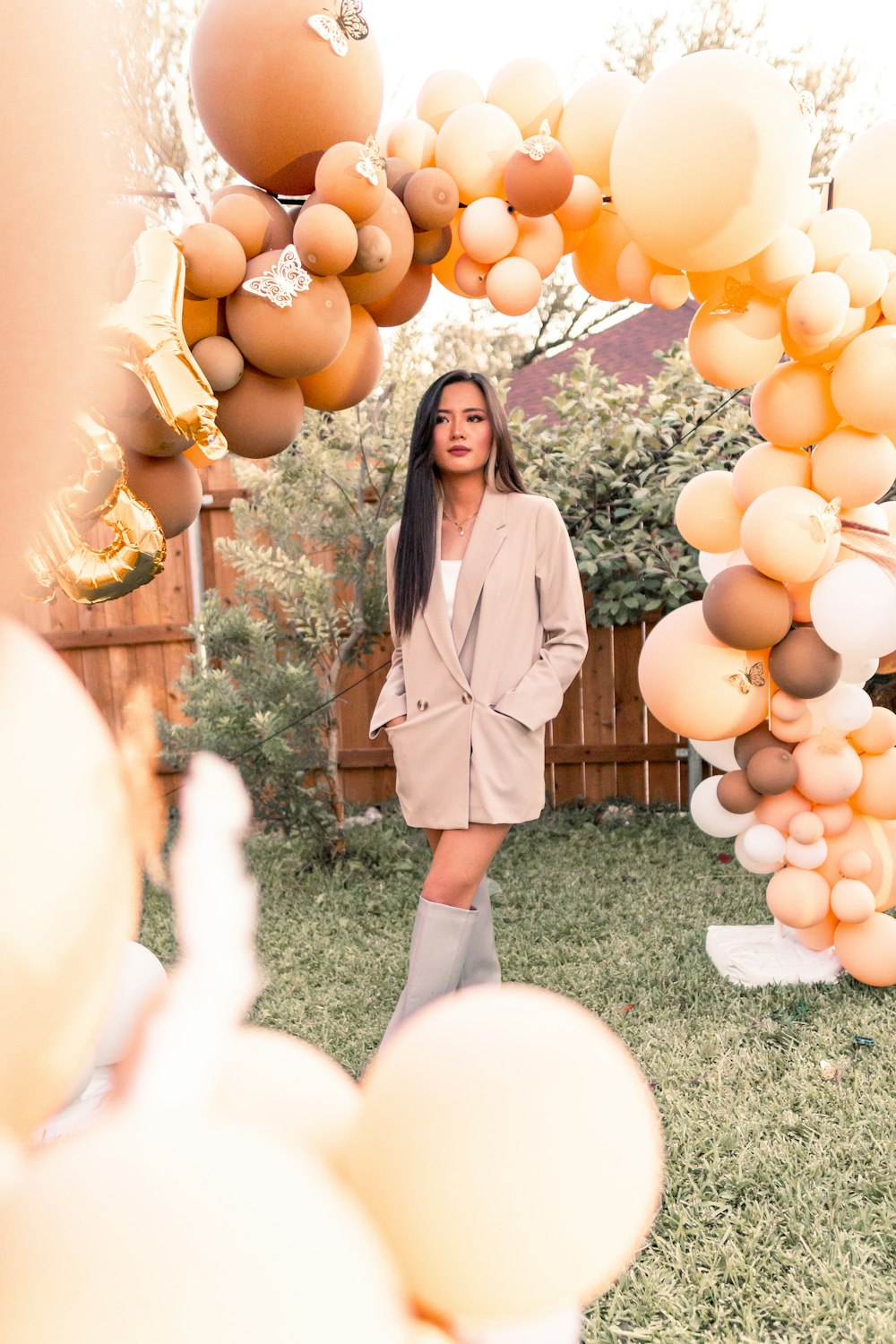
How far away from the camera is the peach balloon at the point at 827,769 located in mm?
2350

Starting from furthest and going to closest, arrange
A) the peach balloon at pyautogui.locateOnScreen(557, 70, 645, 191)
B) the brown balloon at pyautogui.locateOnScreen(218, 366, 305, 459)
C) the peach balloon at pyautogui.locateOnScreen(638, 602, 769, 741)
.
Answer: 1. the peach balloon at pyautogui.locateOnScreen(638, 602, 769, 741)
2. the peach balloon at pyautogui.locateOnScreen(557, 70, 645, 191)
3. the brown balloon at pyautogui.locateOnScreen(218, 366, 305, 459)

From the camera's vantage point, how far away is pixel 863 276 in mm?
2035

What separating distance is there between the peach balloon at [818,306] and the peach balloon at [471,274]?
0.61m

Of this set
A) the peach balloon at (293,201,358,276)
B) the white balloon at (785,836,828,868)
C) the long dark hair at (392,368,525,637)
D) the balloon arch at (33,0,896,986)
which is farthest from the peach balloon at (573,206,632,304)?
the white balloon at (785,836,828,868)

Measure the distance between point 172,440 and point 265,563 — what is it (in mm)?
2667

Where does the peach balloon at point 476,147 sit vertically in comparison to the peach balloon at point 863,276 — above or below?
above

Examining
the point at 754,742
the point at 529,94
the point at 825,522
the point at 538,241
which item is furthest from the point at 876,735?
the point at 529,94

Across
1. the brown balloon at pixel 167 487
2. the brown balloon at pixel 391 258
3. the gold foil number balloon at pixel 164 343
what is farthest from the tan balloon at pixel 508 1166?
the brown balloon at pixel 391 258

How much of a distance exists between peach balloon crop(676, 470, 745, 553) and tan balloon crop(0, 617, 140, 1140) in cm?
236

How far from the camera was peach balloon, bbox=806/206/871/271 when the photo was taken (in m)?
2.05

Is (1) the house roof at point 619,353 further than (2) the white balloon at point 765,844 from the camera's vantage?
Yes

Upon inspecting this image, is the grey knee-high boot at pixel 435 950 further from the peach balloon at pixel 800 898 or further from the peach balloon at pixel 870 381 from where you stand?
the peach balloon at pixel 870 381

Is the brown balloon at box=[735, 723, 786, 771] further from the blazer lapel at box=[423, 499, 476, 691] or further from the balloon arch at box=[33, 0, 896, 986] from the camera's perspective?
the blazer lapel at box=[423, 499, 476, 691]

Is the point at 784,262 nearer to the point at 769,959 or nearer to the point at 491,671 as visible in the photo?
the point at 491,671
